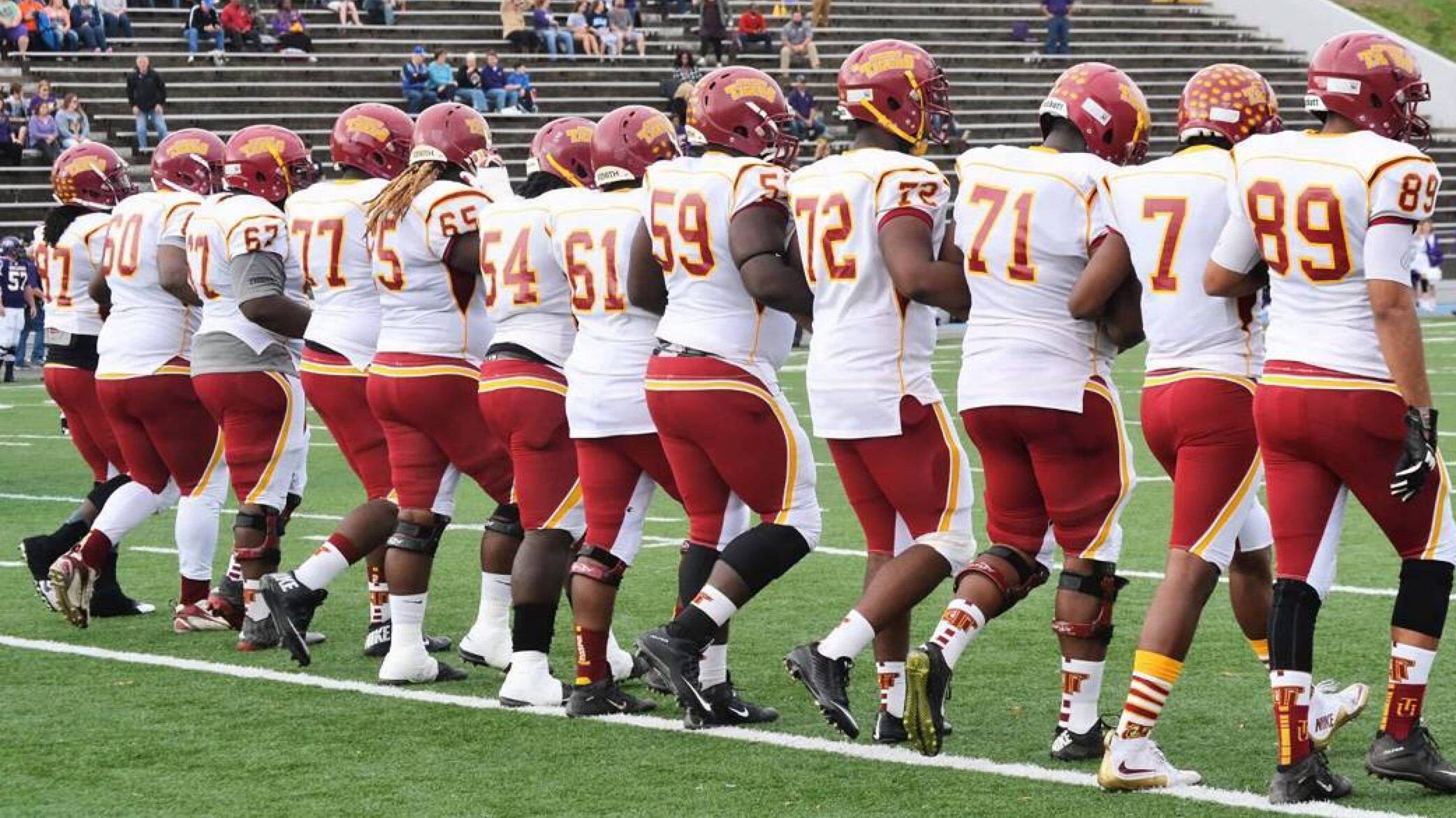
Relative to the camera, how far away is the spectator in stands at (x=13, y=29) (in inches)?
1117

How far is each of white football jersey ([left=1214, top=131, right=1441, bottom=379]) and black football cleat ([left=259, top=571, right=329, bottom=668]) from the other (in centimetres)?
371

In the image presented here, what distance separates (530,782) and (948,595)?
3.74 m

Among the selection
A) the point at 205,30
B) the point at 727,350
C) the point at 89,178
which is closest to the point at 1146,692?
the point at 727,350

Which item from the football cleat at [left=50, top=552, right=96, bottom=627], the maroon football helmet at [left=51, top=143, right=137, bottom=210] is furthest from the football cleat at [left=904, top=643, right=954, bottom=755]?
the maroon football helmet at [left=51, top=143, right=137, bottom=210]

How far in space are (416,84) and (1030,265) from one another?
24577 mm

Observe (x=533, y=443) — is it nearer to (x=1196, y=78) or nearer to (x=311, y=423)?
(x=1196, y=78)

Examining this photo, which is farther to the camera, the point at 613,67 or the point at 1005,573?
the point at 613,67

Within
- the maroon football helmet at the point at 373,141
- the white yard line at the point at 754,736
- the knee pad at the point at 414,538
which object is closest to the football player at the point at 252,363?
the maroon football helmet at the point at 373,141

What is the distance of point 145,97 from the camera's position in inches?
1069

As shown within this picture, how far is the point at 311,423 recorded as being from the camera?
18938mm

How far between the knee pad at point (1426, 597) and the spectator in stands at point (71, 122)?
76.4 feet

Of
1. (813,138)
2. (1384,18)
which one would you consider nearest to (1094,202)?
(813,138)

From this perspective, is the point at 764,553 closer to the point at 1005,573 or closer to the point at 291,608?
the point at 1005,573

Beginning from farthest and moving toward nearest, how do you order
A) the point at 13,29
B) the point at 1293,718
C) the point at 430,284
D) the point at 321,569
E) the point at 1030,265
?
the point at 13,29
the point at 321,569
the point at 430,284
the point at 1030,265
the point at 1293,718
